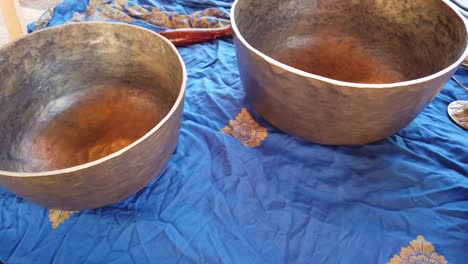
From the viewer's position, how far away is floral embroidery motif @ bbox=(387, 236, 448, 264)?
0.69 meters

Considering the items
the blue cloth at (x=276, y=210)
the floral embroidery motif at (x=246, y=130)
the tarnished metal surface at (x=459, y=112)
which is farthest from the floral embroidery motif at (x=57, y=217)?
the tarnished metal surface at (x=459, y=112)

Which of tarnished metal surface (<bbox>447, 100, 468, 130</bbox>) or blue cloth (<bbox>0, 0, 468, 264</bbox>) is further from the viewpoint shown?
tarnished metal surface (<bbox>447, 100, 468, 130</bbox>)

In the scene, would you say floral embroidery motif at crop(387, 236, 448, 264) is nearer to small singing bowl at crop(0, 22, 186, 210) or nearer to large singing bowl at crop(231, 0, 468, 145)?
large singing bowl at crop(231, 0, 468, 145)

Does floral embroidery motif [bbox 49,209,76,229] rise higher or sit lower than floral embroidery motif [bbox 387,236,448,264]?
lower

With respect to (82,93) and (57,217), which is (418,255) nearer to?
(57,217)

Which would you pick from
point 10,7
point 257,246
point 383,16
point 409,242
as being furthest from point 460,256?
point 10,7

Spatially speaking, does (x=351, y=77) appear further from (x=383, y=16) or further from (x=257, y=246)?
(x=257, y=246)

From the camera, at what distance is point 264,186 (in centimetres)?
80

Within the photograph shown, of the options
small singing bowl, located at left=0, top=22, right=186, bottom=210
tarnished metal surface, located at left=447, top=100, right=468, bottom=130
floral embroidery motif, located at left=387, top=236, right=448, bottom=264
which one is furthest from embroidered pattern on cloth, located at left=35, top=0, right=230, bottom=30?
floral embroidery motif, located at left=387, top=236, right=448, bottom=264

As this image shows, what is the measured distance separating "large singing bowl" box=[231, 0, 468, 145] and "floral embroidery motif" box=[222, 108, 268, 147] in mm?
87

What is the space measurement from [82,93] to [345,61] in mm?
755

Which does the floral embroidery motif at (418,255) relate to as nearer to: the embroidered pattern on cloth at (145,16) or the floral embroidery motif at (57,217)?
the floral embroidery motif at (57,217)

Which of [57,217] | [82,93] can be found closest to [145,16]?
[82,93]

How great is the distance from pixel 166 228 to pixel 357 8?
32.3 inches
